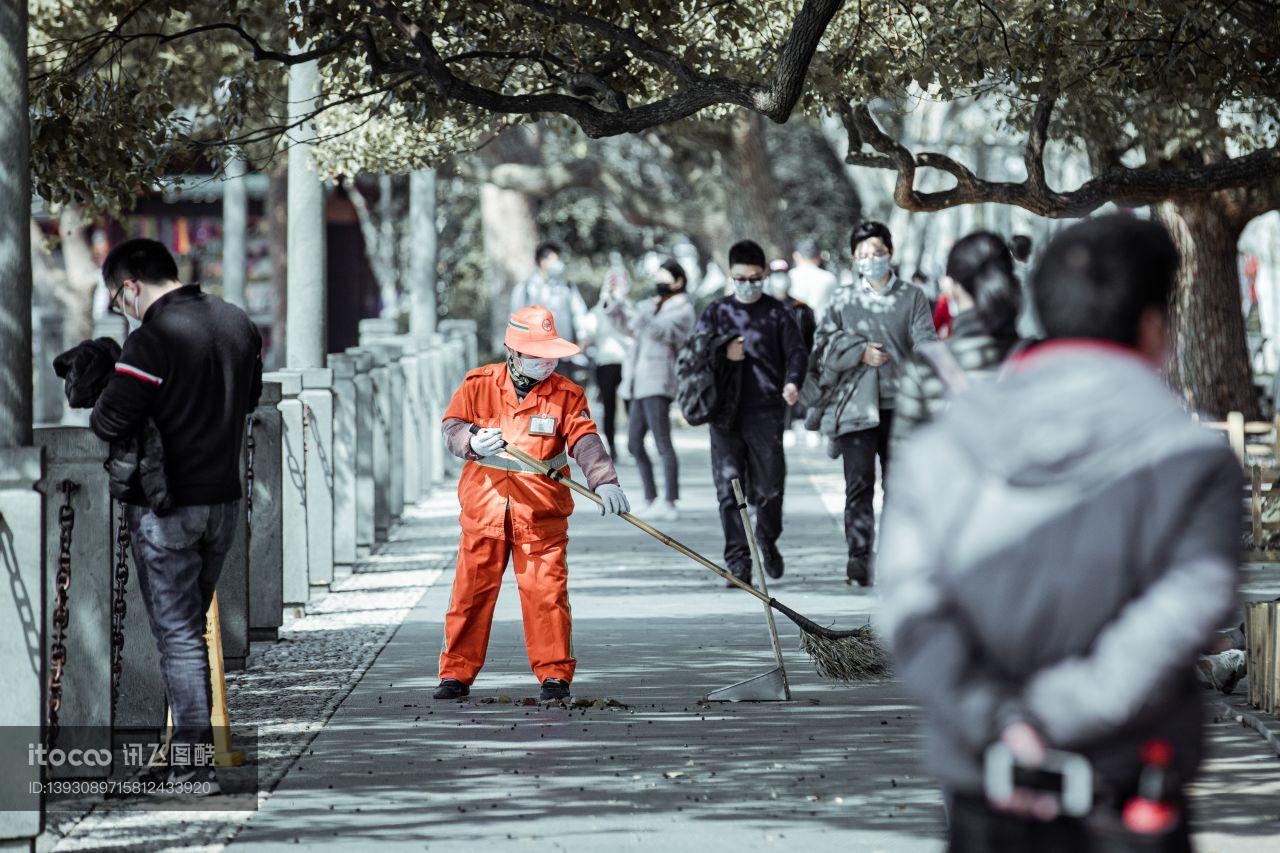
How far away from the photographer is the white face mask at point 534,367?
26.2 feet

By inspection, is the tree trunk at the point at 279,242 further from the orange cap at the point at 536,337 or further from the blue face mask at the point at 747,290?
the orange cap at the point at 536,337

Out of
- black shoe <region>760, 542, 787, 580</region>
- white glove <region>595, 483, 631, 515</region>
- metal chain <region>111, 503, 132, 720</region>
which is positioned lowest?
black shoe <region>760, 542, 787, 580</region>

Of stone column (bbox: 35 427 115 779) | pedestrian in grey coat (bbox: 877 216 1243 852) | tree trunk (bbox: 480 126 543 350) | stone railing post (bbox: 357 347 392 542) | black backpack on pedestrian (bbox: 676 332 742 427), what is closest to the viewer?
pedestrian in grey coat (bbox: 877 216 1243 852)

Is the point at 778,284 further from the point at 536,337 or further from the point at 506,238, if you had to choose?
the point at 536,337

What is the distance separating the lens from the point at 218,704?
6.68m

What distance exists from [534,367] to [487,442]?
397 mm

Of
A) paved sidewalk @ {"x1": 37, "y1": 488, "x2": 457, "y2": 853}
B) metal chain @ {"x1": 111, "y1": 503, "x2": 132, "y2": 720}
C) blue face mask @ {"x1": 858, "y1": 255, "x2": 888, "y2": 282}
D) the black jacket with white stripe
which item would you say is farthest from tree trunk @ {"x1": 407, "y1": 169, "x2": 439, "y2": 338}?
the black jacket with white stripe

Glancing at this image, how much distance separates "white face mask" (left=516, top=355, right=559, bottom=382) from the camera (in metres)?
7.98

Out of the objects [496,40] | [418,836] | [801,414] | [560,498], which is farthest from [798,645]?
[801,414]

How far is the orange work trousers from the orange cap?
0.68m

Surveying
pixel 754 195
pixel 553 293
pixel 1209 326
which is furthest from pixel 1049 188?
pixel 754 195

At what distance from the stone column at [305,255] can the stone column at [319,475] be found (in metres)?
0.95

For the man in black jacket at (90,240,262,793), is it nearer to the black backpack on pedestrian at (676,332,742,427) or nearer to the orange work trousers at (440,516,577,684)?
the orange work trousers at (440,516,577,684)

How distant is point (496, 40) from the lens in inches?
397
